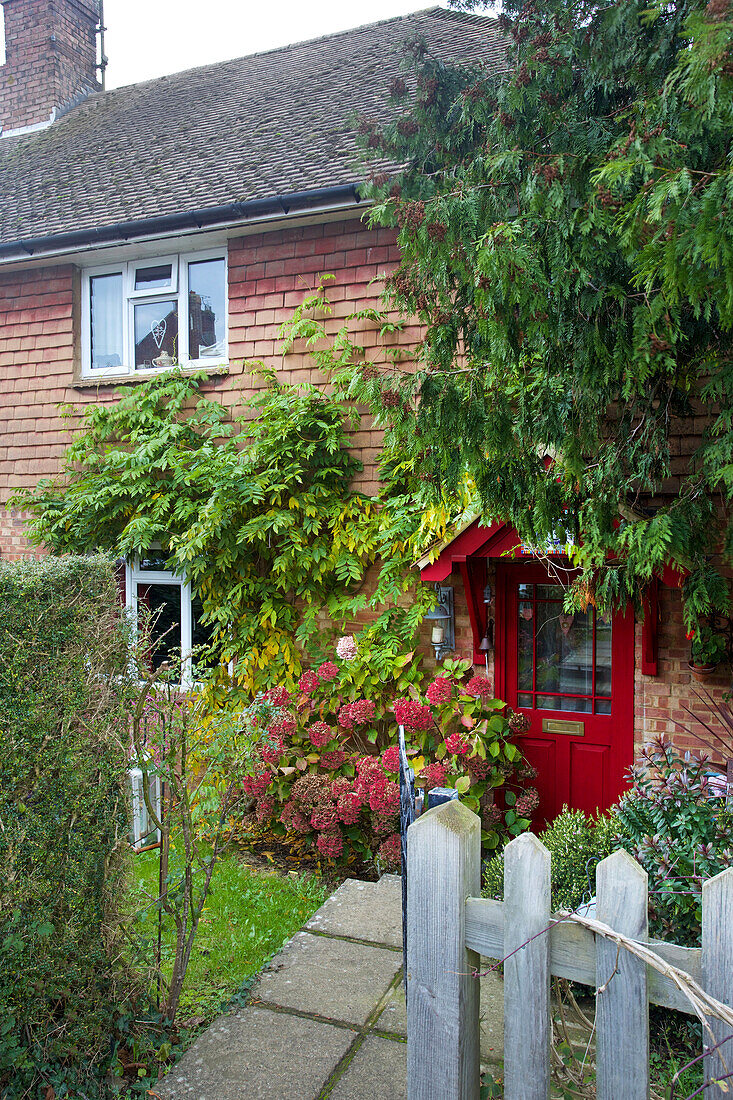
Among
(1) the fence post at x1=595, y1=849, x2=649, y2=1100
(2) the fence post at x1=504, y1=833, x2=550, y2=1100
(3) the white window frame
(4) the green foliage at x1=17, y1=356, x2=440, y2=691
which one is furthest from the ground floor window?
(1) the fence post at x1=595, y1=849, x2=649, y2=1100

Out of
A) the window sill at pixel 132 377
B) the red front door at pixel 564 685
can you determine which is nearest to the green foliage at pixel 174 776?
the red front door at pixel 564 685

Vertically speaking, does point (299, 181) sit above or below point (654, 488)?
above

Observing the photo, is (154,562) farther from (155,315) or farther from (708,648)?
(708,648)

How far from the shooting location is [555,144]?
373 centimetres

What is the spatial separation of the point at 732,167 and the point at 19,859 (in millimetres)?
3640

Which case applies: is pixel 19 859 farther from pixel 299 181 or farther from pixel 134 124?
pixel 134 124

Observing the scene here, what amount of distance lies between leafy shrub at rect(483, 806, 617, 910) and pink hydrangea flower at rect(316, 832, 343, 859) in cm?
149

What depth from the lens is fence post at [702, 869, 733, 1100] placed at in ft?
5.19

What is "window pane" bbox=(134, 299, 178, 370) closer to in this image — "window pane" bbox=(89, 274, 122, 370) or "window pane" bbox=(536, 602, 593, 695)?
"window pane" bbox=(89, 274, 122, 370)

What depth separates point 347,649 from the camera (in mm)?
6266

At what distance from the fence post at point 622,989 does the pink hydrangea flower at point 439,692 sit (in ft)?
12.7

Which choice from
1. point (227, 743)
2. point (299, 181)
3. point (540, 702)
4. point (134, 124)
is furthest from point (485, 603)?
point (134, 124)

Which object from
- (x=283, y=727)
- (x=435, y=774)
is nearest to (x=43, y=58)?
(x=283, y=727)

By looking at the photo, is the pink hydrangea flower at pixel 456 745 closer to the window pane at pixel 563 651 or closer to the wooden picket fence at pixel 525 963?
the window pane at pixel 563 651
